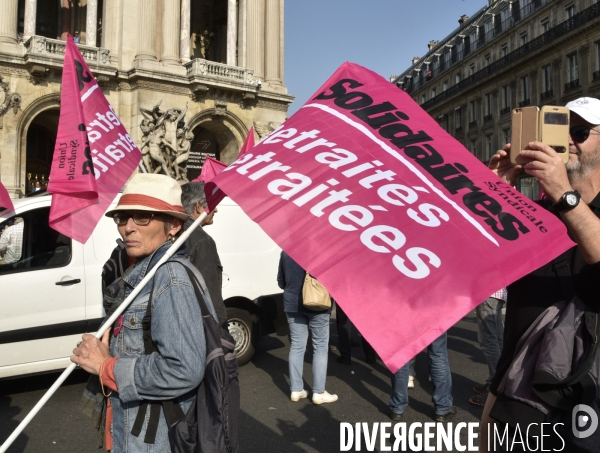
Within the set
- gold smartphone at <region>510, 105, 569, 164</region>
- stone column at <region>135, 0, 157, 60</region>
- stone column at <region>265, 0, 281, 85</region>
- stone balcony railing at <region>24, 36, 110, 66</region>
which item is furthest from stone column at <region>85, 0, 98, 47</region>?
gold smartphone at <region>510, 105, 569, 164</region>

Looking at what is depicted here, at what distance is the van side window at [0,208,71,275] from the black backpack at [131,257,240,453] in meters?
4.12

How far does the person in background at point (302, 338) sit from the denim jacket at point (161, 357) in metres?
3.45

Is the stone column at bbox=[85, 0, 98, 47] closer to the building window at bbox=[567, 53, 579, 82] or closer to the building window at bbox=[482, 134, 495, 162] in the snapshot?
the building window at bbox=[567, 53, 579, 82]

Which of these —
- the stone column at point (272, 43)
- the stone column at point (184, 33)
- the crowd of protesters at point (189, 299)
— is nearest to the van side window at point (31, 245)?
the crowd of protesters at point (189, 299)

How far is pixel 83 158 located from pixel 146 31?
75.0ft

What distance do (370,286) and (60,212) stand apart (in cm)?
316

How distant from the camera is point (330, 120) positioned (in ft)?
7.08

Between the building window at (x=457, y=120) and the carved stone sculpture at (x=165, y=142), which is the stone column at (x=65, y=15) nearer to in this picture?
the carved stone sculpture at (x=165, y=142)

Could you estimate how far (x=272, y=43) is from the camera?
29953 mm

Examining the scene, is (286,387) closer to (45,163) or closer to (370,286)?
(370,286)

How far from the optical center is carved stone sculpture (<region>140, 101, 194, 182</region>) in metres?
22.8

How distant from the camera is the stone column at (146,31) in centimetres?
2486

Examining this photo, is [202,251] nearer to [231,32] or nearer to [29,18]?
[29,18]

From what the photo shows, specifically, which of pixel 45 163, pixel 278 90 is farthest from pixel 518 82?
pixel 45 163
